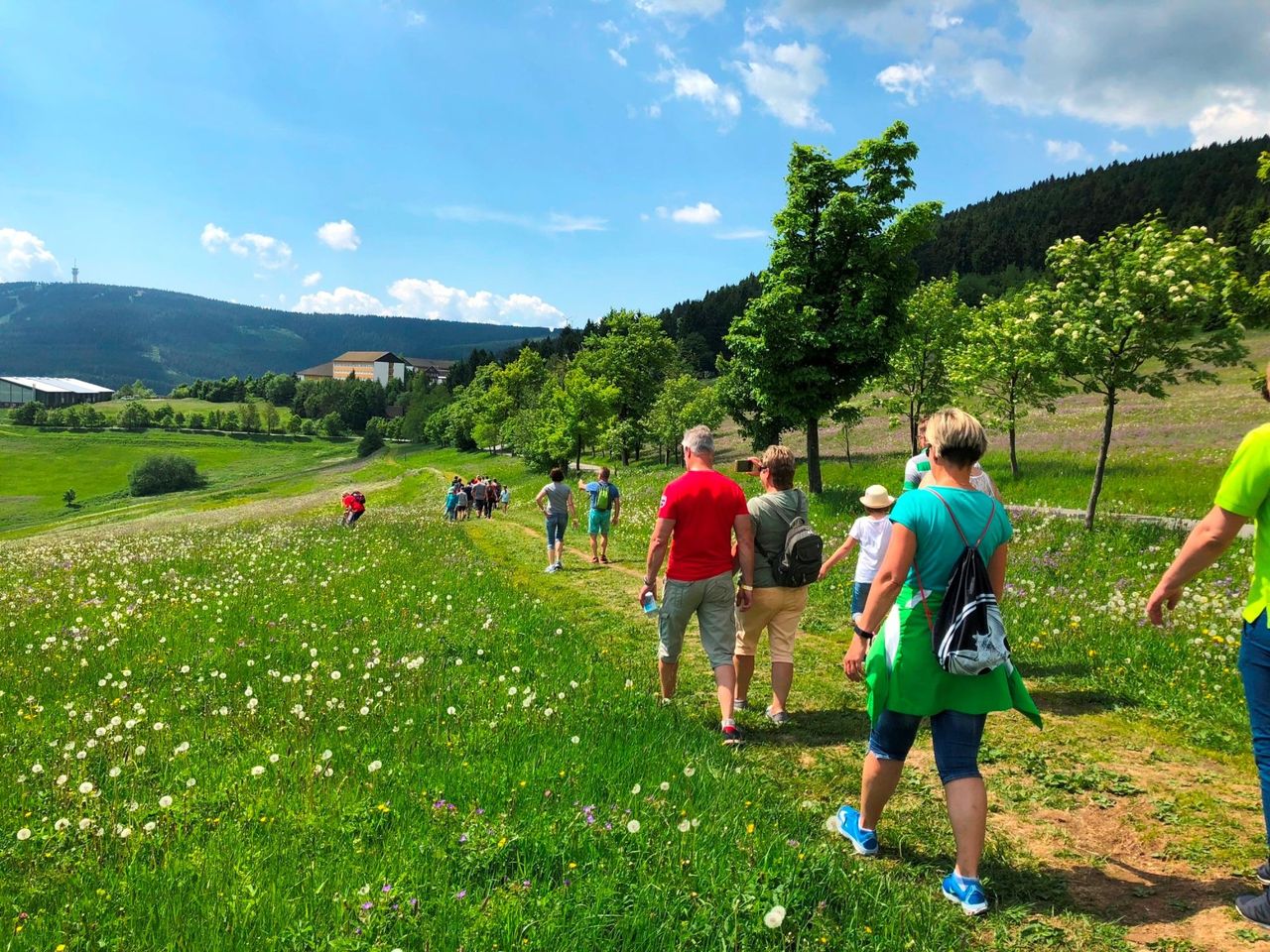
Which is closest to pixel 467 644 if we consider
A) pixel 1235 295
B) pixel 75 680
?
pixel 75 680

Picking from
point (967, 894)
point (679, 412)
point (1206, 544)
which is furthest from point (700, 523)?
point (679, 412)

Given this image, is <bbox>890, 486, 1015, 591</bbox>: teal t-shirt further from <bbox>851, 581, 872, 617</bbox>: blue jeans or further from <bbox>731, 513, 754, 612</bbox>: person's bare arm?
<bbox>851, 581, 872, 617</bbox>: blue jeans

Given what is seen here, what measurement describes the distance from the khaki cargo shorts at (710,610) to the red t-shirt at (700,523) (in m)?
0.09

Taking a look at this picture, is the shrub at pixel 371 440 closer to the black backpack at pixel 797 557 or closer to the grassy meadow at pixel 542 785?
the grassy meadow at pixel 542 785

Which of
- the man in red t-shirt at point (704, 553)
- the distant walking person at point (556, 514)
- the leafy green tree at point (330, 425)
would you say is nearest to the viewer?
the man in red t-shirt at point (704, 553)

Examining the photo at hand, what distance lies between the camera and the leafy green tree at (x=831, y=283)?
2366 cm

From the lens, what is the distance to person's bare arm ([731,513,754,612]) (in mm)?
6449

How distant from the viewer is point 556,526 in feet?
51.9

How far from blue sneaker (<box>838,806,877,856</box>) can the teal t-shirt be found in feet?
5.74

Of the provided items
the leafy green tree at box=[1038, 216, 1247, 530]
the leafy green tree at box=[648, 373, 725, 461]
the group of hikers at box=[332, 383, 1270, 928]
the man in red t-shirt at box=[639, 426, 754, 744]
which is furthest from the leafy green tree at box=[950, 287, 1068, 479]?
the leafy green tree at box=[648, 373, 725, 461]

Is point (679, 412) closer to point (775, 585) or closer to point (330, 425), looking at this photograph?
point (775, 585)

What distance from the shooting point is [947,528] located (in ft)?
12.6

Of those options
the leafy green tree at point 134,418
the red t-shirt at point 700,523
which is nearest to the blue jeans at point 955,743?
the red t-shirt at point 700,523

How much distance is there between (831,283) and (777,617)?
20747 mm
